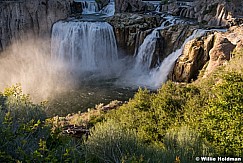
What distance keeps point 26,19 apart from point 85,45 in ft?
20.8

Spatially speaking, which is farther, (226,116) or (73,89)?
(73,89)

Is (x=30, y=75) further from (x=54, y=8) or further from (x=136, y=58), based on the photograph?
(x=136, y=58)

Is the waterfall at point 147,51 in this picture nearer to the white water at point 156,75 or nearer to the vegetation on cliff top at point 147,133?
the white water at point 156,75

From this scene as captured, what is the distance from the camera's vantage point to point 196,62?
17844 mm

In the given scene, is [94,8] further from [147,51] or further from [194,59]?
[194,59]

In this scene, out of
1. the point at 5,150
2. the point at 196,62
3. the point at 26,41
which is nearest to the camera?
the point at 5,150

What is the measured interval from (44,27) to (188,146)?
2289 centimetres

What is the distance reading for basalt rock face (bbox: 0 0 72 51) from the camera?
2588 cm

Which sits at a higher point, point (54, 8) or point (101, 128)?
point (54, 8)

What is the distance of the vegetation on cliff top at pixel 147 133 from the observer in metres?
5.57

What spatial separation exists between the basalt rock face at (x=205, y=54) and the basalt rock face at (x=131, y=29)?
6608mm

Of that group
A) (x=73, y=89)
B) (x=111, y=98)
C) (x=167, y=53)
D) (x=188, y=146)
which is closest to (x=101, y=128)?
(x=188, y=146)

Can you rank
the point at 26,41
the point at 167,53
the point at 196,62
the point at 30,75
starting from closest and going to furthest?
1. the point at 196,62
2. the point at 167,53
3. the point at 30,75
4. the point at 26,41

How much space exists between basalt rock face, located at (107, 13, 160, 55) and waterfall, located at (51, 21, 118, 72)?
0.67 metres
